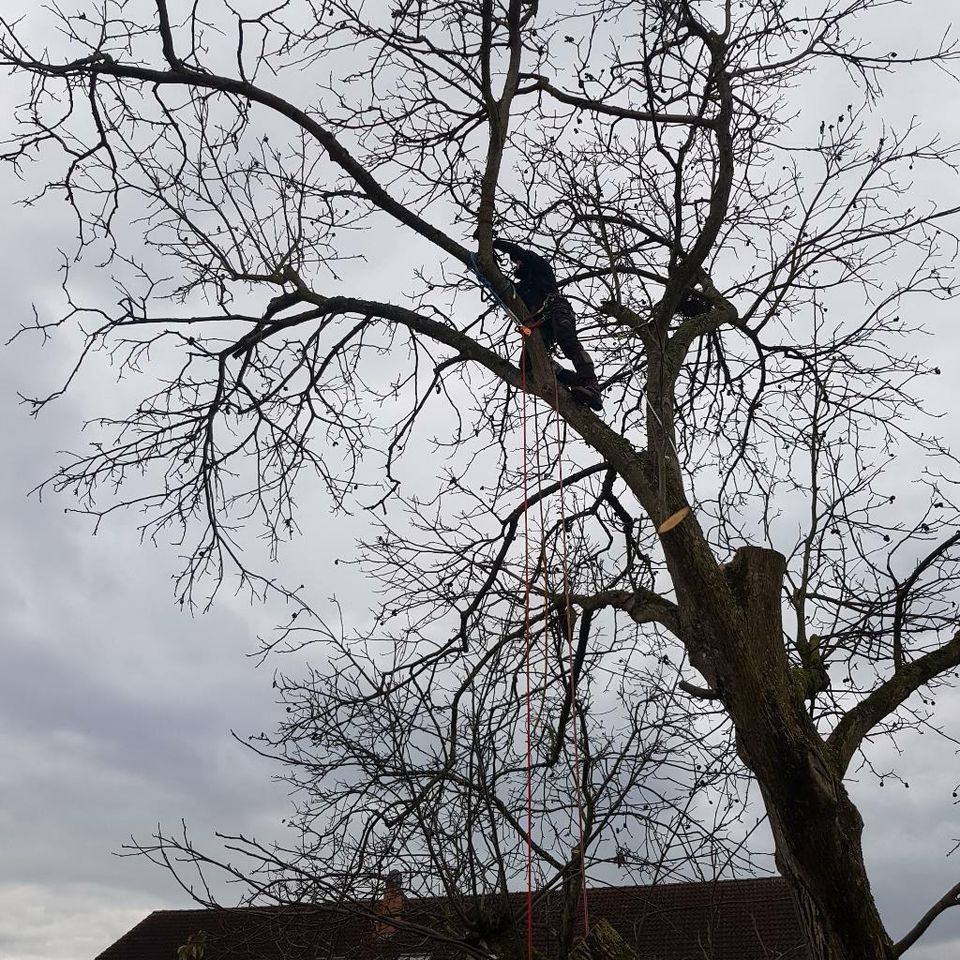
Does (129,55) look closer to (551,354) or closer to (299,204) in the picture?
(299,204)

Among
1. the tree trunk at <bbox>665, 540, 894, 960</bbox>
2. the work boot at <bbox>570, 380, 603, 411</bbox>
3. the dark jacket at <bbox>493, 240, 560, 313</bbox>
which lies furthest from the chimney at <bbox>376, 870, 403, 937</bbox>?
the dark jacket at <bbox>493, 240, 560, 313</bbox>

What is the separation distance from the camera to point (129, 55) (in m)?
5.62

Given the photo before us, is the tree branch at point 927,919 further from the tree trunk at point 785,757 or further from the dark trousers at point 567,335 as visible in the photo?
the dark trousers at point 567,335

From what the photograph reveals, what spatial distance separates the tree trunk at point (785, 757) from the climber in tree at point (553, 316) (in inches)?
54.7

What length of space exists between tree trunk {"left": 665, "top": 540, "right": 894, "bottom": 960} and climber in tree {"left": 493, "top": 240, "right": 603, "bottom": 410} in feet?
4.56

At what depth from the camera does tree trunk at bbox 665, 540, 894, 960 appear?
13.4 ft

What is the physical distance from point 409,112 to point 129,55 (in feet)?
4.91

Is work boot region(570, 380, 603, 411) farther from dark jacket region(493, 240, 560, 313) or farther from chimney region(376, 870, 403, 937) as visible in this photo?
chimney region(376, 870, 403, 937)

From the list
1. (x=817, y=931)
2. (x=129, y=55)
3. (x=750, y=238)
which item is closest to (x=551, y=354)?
(x=750, y=238)

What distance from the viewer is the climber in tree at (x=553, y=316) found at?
5668 millimetres

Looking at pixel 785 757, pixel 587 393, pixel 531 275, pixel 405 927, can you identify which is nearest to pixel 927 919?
pixel 785 757

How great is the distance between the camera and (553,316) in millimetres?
5812

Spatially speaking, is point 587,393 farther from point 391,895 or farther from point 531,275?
point 391,895

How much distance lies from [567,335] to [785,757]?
8.12 feet
